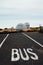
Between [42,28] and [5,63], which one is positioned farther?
[42,28]

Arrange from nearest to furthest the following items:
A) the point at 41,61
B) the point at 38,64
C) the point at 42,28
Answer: the point at 38,64 → the point at 41,61 → the point at 42,28

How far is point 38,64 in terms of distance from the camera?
29.9 ft

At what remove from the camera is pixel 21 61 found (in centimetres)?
985

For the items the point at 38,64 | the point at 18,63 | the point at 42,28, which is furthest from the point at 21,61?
the point at 42,28

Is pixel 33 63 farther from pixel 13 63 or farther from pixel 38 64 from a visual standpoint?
pixel 13 63

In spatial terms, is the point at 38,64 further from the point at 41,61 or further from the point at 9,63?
the point at 9,63

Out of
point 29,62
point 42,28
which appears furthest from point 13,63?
point 42,28

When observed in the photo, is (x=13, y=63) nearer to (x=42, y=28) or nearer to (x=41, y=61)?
(x=41, y=61)

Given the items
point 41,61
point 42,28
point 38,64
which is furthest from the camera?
point 42,28

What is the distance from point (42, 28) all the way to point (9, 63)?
33.1 metres

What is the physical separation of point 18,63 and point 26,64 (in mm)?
464

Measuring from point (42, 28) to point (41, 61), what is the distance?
1284 inches

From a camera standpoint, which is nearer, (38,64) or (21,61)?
(38,64)

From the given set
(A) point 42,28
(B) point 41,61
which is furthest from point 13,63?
(A) point 42,28
